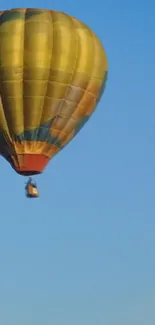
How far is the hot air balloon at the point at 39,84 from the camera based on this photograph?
112 m

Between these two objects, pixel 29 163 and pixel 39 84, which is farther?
pixel 29 163

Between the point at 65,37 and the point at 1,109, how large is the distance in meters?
3.60

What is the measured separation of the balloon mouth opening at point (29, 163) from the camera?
368 ft

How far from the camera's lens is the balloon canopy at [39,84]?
112000 millimetres

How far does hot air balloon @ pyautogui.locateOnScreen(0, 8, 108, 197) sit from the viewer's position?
367 ft

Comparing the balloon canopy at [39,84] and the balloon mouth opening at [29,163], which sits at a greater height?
the balloon canopy at [39,84]

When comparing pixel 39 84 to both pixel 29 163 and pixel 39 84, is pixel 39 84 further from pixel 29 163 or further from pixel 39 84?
pixel 29 163

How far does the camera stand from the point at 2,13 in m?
113

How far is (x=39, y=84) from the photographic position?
112 m

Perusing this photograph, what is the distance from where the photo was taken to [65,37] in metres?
112

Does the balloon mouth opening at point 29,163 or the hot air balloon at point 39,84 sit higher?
the hot air balloon at point 39,84

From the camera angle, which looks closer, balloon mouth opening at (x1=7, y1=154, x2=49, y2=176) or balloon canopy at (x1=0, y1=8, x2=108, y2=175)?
balloon canopy at (x1=0, y1=8, x2=108, y2=175)

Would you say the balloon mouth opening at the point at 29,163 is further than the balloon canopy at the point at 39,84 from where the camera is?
Yes

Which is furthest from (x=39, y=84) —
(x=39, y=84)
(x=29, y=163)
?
(x=29, y=163)
